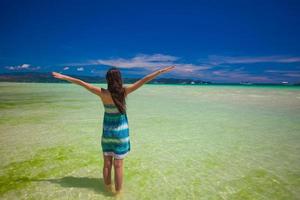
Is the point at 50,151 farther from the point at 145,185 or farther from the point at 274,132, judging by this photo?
the point at 274,132

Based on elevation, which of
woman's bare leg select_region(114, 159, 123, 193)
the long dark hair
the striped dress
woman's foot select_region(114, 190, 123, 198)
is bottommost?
woman's foot select_region(114, 190, 123, 198)

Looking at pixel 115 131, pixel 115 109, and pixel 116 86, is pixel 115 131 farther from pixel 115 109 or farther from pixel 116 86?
pixel 116 86

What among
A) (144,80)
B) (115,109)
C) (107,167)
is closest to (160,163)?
(107,167)

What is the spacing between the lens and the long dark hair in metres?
3.36

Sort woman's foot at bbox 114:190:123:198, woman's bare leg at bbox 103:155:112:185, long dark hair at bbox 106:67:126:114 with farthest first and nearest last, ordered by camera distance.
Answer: woman's foot at bbox 114:190:123:198 → woman's bare leg at bbox 103:155:112:185 → long dark hair at bbox 106:67:126:114

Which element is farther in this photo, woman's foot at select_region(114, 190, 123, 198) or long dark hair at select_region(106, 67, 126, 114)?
woman's foot at select_region(114, 190, 123, 198)

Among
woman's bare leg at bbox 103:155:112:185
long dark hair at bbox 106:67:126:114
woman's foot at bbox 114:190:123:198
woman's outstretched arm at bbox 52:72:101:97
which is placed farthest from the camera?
woman's foot at bbox 114:190:123:198

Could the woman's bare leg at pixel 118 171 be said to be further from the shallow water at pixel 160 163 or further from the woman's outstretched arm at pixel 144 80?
the woman's outstretched arm at pixel 144 80

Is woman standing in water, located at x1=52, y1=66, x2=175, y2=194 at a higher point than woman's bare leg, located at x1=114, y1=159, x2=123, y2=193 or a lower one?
higher

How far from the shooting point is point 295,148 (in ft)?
21.7


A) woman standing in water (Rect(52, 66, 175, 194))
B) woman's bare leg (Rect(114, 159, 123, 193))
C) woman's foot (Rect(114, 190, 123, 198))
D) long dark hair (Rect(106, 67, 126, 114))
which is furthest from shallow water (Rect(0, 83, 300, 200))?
long dark hair (Rect(106, 67, 126, 114))

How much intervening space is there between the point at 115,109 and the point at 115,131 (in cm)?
34

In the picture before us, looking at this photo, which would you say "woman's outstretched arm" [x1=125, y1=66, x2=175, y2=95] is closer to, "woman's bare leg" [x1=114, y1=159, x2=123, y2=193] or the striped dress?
the striped dress

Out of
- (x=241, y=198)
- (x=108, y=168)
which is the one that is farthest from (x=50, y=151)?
(x=241, y=198)
